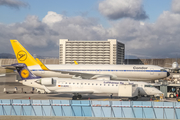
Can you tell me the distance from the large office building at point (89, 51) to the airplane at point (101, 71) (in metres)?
100

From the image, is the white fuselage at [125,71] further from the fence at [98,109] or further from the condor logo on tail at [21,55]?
the fence at [98,109]

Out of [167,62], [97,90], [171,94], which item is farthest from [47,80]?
[167,62]

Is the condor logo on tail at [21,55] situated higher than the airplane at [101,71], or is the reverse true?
the condor logo on tail at [21,55]

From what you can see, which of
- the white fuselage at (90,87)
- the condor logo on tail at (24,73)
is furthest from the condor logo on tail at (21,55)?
the white fuselage at (90,87)

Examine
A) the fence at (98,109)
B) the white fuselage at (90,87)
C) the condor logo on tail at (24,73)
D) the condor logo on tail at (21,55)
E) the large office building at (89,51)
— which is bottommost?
the fence at (98,109)

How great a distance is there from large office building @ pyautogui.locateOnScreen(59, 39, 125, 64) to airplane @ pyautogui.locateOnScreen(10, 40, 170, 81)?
10039 cm

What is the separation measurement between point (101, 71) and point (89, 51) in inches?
4176

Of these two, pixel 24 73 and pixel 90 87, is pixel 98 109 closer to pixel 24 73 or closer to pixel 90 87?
pixel 90 87

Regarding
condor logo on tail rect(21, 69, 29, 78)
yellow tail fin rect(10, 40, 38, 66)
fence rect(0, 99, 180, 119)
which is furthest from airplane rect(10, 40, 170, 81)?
fence rect(0, 99, 180, 119)

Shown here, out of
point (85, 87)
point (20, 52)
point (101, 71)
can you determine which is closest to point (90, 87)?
point (85, 87)

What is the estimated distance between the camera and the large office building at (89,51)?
151 m

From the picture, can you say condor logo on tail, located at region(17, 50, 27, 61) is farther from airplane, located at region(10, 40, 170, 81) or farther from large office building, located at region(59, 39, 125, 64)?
large office building, located at region(59, 39, 125, 64)

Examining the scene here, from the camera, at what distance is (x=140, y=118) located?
63.3 ft

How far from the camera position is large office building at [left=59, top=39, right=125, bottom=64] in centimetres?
15088
